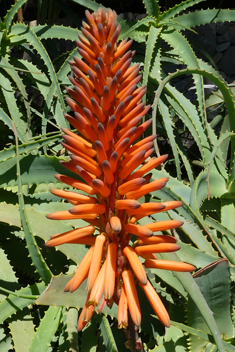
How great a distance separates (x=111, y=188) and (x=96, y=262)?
6.7 inches

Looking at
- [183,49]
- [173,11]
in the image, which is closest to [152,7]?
[173,11]

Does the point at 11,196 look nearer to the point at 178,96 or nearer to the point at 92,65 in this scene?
the point at 92,65

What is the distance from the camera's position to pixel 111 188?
0.78 metres

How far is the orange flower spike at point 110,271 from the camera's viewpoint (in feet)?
2.16

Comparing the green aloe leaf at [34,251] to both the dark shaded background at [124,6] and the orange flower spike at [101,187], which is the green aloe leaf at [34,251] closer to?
the orange flower spike at [101,187]

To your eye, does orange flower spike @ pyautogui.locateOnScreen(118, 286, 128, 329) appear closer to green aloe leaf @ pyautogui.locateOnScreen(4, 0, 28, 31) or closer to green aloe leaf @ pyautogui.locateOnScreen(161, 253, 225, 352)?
green aloe leaf @ pyautogui.locateOnScreen(161, 253, 225, 352)

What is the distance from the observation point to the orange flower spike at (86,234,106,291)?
675mm

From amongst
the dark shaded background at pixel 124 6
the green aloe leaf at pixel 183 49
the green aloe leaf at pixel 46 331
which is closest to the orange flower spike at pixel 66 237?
the green aloe leaf at pixel 46 331

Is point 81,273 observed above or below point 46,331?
above

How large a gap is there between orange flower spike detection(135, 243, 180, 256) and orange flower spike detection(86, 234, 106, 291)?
0.08 meters

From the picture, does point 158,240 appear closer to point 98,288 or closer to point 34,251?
point 98,288

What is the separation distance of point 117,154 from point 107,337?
1.56ft

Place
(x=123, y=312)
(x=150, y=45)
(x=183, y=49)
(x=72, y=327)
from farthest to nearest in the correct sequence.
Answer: (x=183, y=49) → (x=150, y=45) → (x=72, y=327) → (x=123, y=312)

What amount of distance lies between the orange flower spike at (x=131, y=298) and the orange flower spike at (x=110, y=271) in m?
0.03
